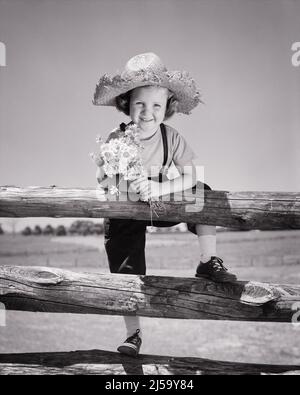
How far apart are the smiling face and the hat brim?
0.11 feet

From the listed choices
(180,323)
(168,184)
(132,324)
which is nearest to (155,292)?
(132,324)

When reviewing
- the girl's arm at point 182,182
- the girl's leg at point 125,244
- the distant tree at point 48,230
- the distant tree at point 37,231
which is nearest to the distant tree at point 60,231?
the distant tree at point 48,230

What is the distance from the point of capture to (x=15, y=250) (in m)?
4.53

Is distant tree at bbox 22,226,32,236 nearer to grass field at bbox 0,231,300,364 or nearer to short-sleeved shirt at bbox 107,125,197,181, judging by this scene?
grass field at bbox 0,231,300,364

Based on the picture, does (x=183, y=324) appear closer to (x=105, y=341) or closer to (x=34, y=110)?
(x=105, y=341)

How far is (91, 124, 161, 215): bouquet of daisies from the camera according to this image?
1698 mm

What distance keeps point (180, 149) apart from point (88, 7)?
133cm

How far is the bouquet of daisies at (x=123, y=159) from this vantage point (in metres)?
1.70

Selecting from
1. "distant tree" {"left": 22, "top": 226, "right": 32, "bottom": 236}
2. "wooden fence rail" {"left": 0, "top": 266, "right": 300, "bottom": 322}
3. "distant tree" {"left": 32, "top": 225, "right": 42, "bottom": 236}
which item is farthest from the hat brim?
"distant tree" {"left": 32, "top": 225, "right": 42, "bottom": 236}

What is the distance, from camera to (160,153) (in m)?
1.90

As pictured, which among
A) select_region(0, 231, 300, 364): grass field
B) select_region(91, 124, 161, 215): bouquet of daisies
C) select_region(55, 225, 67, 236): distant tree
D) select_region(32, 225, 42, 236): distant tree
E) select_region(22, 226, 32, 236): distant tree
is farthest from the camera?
select_region(0, 231, 300, 364): grass field

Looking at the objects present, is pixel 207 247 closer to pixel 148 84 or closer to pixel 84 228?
pixel 148 84

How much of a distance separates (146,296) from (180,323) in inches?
134
